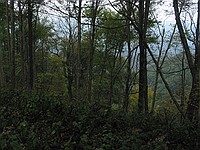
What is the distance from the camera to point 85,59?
25.7m

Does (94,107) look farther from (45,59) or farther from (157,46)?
(45,59)

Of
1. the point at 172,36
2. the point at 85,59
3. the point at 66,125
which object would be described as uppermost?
the point at 172,36

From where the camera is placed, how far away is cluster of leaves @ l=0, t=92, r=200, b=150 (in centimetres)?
475

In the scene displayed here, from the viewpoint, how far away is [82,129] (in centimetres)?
577

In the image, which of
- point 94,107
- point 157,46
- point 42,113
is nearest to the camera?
point 94,107

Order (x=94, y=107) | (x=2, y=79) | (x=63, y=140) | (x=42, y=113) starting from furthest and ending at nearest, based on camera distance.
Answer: (x=2, y=79) → (x=42, y=113) → (x=94, y=107) → (x=63, y=140)

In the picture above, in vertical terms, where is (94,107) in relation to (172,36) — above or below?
below

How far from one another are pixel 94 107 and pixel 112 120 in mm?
736

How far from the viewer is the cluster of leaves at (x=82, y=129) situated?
4.75 meters

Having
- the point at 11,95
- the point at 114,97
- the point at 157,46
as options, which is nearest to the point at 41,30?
the point at 114,97

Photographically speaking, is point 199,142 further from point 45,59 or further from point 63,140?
point 45,59

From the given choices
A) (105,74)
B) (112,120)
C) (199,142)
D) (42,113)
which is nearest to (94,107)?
(112,120)

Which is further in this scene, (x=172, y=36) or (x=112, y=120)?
(x=172, y=36)

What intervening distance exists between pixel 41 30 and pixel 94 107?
1923cm
